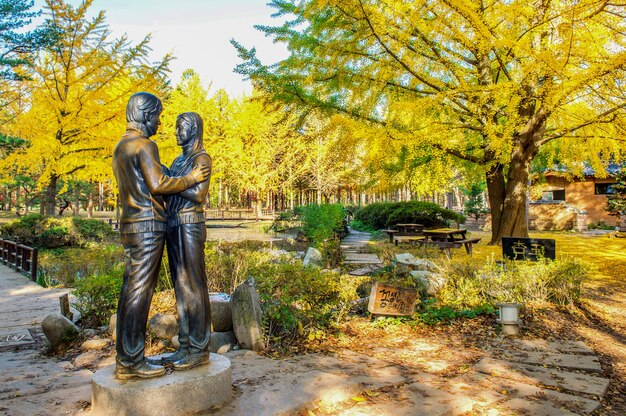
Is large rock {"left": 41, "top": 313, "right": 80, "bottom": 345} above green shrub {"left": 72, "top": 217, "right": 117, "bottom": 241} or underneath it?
underneath

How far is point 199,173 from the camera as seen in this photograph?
358 cm

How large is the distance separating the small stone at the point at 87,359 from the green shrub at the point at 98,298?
114 cm

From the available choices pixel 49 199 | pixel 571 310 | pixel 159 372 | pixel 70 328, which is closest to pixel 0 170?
pixel 49 199

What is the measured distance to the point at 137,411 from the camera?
310cm

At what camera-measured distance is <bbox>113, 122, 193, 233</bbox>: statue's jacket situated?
3361 millimetres

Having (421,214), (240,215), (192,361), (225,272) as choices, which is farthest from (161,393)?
(240,215)

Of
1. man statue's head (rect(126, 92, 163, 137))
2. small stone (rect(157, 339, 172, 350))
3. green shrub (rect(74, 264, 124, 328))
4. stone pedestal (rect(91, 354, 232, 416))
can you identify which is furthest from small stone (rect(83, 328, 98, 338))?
man statue's head (rect(126, 92, 163, 137))

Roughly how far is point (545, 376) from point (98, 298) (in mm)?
5355

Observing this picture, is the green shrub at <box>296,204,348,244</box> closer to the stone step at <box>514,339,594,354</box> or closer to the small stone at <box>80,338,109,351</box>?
the stone step at <box>514,339,594,354</box>

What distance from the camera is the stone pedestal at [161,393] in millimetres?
3109

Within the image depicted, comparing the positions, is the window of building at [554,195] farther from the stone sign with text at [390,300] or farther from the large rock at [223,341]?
the large rock at [223,341]

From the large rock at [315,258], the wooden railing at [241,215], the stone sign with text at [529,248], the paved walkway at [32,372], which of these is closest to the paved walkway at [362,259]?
the large rock at [315,258]

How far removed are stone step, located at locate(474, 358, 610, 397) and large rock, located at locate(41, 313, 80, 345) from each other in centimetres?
458

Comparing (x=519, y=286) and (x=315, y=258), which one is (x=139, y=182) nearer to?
(x=519, y=286)
